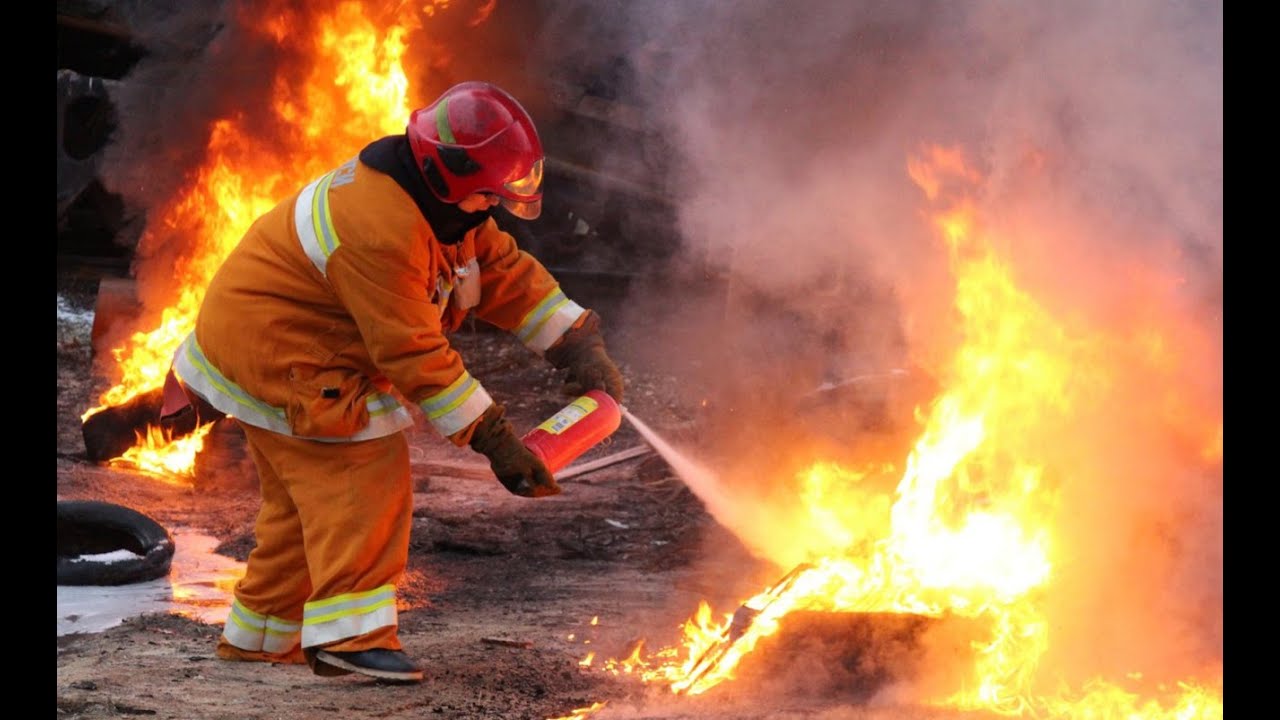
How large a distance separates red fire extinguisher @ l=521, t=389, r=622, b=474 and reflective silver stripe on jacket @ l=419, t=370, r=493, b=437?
247mm

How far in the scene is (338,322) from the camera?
3723mm

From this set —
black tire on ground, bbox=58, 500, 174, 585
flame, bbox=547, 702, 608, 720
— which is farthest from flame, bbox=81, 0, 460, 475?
flame, bbox=547, 702, 608, 720

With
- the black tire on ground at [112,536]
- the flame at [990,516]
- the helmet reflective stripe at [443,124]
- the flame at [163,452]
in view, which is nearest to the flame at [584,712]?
the flame at [990,516]

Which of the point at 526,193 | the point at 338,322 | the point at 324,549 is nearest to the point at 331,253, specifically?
the point at 338,322

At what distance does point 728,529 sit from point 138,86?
5850mm

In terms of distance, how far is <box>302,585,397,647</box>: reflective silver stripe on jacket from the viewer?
3.62 metres

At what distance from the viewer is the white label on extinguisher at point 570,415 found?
3.94 metres

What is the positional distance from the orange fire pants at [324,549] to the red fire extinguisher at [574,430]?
0.44 m

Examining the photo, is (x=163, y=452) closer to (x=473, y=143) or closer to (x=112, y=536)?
(x=112, y=536)

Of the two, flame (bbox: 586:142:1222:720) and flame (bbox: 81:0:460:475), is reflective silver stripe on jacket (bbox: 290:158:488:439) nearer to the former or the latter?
flame (bbox: 586:142:1222:720)

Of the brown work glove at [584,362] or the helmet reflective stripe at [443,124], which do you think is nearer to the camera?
the helmet reflective stripe at [443,124]

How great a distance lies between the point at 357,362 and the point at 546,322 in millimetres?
766

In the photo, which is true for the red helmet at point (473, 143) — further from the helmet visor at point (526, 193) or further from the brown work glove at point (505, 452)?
the brown work glove at point (505, 452)

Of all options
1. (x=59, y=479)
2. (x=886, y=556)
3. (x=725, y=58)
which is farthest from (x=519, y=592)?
(x=59, y=479)
